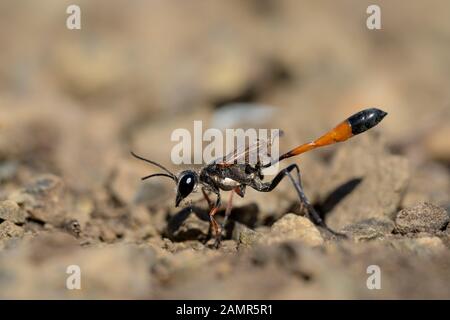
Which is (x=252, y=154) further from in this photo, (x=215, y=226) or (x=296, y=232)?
(x=296, y=232)

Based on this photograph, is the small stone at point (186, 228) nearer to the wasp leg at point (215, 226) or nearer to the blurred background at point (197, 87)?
the wasp leg at point (215, 226)

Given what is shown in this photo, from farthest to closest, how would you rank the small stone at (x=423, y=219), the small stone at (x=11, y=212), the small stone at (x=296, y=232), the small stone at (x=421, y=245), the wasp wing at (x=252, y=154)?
the wasp wing at (x=252, y=154)
the small stone at (x=11, y=212)
the small stone at (x=423, y=219)
the small stone at (x=296, y=232)
the small stone at (x=421, y=245)

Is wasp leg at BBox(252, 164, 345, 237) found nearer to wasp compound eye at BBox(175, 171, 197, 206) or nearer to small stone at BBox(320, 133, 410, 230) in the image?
small stone at BBox(320, 133, 410, 230)

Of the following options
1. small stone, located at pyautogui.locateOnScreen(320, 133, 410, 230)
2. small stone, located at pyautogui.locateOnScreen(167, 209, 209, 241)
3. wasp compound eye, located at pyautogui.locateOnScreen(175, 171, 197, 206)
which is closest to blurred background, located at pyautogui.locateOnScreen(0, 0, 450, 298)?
small stone, located at pyautogui.locateOnScreen(320, 133, 410, 230)

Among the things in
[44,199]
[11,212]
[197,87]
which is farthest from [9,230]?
[197,87]

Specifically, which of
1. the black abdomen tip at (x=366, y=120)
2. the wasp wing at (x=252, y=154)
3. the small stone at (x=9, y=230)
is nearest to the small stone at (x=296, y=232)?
the wasp wing at (x=252, y=154)

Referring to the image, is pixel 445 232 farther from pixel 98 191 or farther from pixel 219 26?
pixel 219 26
